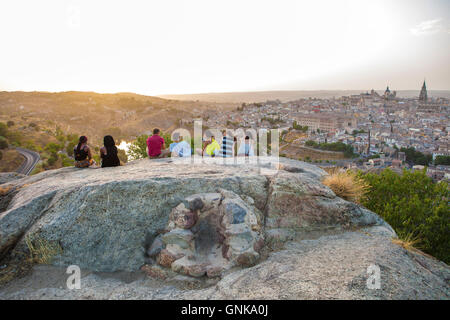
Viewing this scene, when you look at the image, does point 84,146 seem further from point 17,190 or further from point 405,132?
point 405,132

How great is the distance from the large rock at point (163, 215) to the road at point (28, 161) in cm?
2655

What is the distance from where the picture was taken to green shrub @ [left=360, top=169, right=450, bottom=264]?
8.60 meters

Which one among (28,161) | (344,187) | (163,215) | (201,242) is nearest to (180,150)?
(163,215)

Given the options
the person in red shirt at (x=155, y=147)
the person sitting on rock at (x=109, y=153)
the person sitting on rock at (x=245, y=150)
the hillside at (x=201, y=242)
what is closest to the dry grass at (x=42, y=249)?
the hillside at (x=201, y=242)

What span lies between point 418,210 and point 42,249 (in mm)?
10706

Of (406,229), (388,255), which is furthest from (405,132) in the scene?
(388,255)

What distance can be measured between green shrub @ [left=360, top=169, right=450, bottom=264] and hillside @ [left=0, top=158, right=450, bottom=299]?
Answer: 4487 mm

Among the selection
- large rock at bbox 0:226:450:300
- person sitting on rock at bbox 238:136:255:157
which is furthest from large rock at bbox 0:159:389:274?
person sitting on rock at bbox 238:136:255:157

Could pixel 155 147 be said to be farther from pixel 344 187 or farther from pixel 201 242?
pixel 344 187

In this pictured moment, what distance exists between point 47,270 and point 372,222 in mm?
6048

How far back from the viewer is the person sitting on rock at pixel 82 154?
24.2 feet

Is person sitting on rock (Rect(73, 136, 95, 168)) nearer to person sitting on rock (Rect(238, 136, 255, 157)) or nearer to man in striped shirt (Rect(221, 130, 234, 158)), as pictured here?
man in striped shirt (Rect(221, 130, 234, 158))

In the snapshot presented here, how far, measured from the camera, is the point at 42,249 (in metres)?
4.45

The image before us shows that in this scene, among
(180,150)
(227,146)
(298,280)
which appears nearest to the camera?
(298,280)
